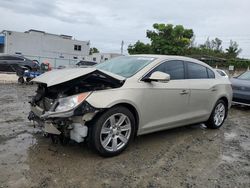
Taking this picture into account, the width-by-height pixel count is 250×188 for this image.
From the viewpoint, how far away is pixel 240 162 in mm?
4629

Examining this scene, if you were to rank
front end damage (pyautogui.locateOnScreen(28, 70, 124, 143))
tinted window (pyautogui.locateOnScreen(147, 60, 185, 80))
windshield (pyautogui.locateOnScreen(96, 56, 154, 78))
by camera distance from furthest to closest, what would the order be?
tinted window (pyautogui.locateOnScreen(147, 60, 185, 80)), windshield (pyautogui.locateOnScreen(96, 56, 154, 78)), front end damage (pyautogui.locateOnScreen(28, 70, 124, 143))

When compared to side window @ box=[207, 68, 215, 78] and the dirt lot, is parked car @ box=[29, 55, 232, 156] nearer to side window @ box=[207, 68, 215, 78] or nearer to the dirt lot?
the dirt lot

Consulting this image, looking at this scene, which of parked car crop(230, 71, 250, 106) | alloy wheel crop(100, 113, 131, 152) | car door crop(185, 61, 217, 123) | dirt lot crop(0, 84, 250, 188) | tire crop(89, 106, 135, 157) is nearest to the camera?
dirt lot crop(0, 84, 250, 188)

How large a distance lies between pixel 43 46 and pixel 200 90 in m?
38.9

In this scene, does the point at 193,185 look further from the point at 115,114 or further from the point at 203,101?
the point at 203,101

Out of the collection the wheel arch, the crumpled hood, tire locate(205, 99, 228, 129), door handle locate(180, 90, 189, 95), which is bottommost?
tire locate(205, 99, 228, 129)

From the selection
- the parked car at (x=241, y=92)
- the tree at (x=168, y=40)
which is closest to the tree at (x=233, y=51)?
the tree at (x=168, y=40)

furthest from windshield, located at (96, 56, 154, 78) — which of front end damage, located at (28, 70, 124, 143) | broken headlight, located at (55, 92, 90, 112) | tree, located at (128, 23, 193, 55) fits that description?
tree, located at (128, 23, 193, 55)

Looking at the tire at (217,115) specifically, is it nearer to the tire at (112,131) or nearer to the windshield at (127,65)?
the windshield at (127,65)

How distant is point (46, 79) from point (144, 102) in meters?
1.54

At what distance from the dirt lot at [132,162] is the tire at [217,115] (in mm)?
586

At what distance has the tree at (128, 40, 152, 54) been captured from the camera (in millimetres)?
42906

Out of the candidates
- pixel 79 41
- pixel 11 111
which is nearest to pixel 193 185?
pixel 11 111

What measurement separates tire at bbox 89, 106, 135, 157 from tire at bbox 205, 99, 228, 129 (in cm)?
255
